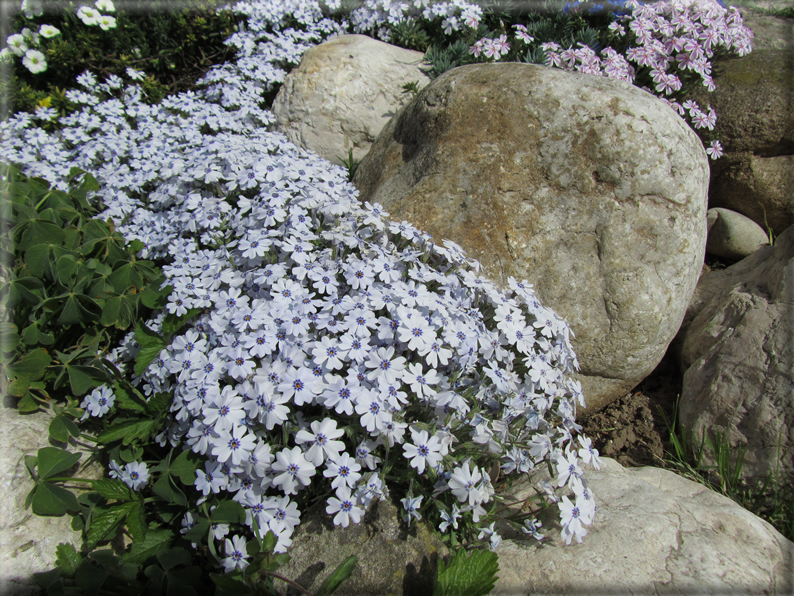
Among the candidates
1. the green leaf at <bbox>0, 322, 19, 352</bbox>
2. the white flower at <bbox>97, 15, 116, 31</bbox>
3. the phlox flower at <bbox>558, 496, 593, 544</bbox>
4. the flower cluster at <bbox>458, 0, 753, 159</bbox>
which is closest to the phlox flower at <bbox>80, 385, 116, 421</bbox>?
the green leaf at <bbox>0, 322, 19, 352</bbox>

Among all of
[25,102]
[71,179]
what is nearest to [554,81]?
[71,179]

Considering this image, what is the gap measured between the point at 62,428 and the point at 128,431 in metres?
0.39

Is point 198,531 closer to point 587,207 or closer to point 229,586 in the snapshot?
point 229,586

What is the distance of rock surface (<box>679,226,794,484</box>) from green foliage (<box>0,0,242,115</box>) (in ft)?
22.2

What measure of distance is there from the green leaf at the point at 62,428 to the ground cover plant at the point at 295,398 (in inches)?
0.5

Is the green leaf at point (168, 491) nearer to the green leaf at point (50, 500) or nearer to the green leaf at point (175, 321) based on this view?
the green leaf at point (50, 500)

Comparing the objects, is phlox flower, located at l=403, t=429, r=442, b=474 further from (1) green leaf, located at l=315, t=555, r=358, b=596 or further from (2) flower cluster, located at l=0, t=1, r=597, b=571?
(1) green leaf, located at l=315, t=555, r=358, b=596

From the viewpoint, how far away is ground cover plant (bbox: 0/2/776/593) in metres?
2.21

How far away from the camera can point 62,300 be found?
115 inches

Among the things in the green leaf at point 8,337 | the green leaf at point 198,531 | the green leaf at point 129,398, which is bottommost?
the green leaf at point 198,531

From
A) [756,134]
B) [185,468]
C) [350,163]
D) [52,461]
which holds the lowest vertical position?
[52,461]

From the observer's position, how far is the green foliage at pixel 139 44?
20.8 feet

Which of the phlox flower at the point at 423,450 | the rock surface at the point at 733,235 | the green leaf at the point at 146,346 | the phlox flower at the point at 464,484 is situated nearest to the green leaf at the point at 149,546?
the green leaf at the point at 146,346

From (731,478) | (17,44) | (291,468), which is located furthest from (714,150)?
(17,44)
